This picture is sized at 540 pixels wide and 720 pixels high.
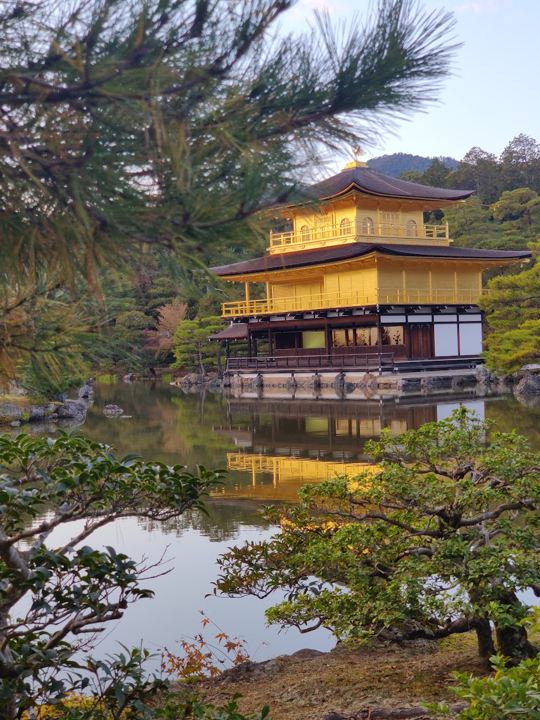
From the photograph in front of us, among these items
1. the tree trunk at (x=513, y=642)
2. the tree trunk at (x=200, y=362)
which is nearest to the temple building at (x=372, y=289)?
the tree trunk at (x=200, y=362)

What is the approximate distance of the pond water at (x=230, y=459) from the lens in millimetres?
4770

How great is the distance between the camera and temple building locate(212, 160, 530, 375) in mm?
23031

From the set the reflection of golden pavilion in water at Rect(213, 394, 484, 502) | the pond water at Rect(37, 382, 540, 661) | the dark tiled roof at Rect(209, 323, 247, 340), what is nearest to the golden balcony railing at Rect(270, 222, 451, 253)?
the dark tiled roof at Rect(209, 323, 247, 340)

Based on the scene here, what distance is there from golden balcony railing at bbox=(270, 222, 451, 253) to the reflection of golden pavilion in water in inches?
286

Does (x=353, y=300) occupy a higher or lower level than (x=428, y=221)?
lower

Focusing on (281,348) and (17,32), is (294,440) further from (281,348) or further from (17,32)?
(281,348)

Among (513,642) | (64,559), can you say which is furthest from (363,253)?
(64,559)

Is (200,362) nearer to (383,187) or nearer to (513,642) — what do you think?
(383,187)

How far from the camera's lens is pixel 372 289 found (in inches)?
923

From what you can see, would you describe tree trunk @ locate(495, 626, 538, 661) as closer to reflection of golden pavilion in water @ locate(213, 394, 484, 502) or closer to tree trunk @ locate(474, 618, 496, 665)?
tree trunk @ locate(474, 618, 496, 665)

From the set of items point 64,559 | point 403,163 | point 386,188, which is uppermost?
point 403,163

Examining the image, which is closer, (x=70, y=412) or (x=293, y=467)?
(x=293, y=467)

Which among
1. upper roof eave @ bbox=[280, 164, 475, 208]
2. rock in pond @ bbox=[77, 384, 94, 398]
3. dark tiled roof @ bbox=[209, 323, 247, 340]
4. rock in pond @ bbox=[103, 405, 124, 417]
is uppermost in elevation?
upper roof eave @ bbox=[280, 164, 475, 208]

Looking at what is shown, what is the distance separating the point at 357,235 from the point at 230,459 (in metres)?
14.9
